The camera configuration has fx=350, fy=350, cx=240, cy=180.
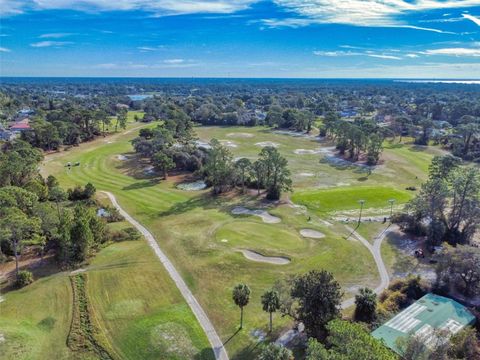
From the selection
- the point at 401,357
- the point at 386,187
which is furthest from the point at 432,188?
the point at 401,357

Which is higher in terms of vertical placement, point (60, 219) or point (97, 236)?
point (60, 219)

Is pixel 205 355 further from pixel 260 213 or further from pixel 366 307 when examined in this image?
pixel 260 213

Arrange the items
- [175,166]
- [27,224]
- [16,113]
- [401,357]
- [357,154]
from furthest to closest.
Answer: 1. [16,113]
2. [357,154]
3. [175,166]
4. [27,224]
5. [401,357]

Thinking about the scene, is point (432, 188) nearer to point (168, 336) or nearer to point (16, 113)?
point (168, 336)

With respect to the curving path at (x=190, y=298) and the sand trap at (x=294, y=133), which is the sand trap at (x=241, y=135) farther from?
the curving path at (x=190, y=298)

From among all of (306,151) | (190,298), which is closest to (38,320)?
(190,298)
